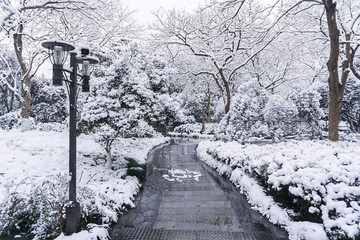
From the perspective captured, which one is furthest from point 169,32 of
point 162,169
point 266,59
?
point 266,59

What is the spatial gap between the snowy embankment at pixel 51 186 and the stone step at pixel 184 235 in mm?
532

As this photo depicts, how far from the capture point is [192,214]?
6070 mm

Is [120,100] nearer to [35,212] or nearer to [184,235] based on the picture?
[35,212]

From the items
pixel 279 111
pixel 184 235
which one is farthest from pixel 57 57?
pixel 279 111

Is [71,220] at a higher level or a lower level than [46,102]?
lower

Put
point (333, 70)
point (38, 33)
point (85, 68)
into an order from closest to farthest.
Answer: point (85, 68), point (333, 70), point (38, 33)

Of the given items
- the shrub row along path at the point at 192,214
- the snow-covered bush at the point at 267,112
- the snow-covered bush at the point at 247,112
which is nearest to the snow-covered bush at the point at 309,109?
the snow-covered bush at the point at 267,112

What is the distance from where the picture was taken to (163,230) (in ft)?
16.8

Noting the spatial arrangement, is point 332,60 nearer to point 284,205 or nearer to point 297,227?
point 284,205

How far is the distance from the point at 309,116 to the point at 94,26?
52.4 ft

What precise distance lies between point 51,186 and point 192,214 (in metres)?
3.53

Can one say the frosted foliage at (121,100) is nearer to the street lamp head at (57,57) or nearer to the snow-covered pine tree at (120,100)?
the snow-covered pine tree at (120,100)

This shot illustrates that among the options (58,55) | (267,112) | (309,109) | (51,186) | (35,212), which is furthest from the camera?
(309,109)

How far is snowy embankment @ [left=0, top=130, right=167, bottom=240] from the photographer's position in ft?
14.5
